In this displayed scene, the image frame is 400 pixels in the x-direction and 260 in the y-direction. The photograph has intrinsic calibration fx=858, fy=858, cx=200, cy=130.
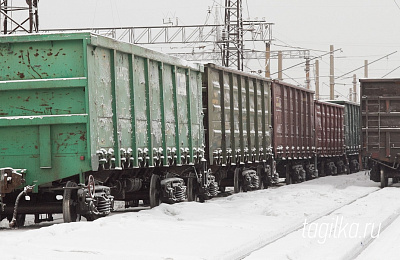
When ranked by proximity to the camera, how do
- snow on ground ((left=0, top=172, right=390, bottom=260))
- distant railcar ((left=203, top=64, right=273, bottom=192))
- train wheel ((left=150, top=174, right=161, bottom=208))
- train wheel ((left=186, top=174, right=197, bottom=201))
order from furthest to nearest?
distant railcar ((left=203, top=64, right=273, bottom=192)), train wheel ((left=186, top=174, right=197, bottom=201)), train wheel ((left=150, top=174, right=161, bottom=208)), snow on ground ((left=0, top=172, right=390, bottom=260))

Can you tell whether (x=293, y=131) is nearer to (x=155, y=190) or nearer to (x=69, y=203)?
(x=155, y=190)

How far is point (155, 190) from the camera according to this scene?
1719cm

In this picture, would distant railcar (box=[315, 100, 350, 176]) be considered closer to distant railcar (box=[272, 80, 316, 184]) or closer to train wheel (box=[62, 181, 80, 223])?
distant railcar (box=[272, 80, 316, 184])

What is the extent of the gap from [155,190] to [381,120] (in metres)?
10.7

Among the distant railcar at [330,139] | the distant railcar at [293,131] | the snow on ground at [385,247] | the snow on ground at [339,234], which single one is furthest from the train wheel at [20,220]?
the distant railcar at [330,139]

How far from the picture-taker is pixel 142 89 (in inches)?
629

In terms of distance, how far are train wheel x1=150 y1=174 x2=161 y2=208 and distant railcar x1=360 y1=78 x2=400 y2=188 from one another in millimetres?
9962

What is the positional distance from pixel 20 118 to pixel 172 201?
4797mm

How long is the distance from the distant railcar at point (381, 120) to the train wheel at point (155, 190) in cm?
996

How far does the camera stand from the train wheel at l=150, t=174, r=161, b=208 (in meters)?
17.1

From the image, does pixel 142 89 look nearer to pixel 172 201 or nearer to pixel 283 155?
pixel 172 201

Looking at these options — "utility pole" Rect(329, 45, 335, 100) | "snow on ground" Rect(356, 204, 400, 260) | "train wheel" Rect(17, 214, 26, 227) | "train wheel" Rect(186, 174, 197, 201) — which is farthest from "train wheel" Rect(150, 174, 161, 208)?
"utility pole" Rect(329, 45, 335, 100)

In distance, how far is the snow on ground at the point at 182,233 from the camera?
9555 mm

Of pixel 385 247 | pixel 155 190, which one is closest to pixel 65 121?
pixel 155 190
